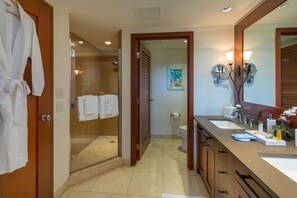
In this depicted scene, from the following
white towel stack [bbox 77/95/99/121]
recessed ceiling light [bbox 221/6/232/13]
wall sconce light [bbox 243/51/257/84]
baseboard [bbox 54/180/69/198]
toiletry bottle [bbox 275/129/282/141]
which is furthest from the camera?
white towel stack [bbox 77/95/99/121]

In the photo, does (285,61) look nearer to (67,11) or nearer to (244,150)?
(244,150)

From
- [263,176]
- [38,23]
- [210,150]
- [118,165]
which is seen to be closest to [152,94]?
[118,165]

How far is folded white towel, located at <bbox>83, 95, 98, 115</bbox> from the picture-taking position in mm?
2457

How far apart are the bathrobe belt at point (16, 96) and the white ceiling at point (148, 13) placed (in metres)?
1.18

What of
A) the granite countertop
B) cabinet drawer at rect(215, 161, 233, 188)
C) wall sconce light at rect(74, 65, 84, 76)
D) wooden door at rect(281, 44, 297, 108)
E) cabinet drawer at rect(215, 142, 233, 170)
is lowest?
cabinet drawer at rect(215, 161, 233, 188)

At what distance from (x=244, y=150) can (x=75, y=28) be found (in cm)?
283

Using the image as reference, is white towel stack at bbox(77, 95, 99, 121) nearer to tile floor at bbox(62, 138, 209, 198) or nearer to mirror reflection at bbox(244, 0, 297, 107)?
tile floor at bbox(62, 138, 209, 198)

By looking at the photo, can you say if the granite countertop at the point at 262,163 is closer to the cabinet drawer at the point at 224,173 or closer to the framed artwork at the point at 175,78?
the cabinet drawer at the point at 224,173

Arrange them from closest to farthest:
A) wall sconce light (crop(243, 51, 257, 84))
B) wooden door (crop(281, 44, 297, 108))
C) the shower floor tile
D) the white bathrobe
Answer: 1. the white bathrobe
2. wooden door (crop(281, 44, 297, 108))
3. wall sconce light (crop(243, 51, 257, 84))
4. the shower floor tile

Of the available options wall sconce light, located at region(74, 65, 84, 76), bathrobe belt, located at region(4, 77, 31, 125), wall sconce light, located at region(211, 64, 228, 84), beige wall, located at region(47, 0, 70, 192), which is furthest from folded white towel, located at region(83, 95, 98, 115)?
wall sconce light, located at region(211, 64, 228, 84)

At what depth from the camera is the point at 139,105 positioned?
2904 mm

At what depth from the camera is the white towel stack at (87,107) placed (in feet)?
7.91

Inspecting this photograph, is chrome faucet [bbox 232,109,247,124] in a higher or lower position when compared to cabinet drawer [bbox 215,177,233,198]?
higher

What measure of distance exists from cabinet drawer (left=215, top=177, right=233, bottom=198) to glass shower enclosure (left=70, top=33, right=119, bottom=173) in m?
1.72
